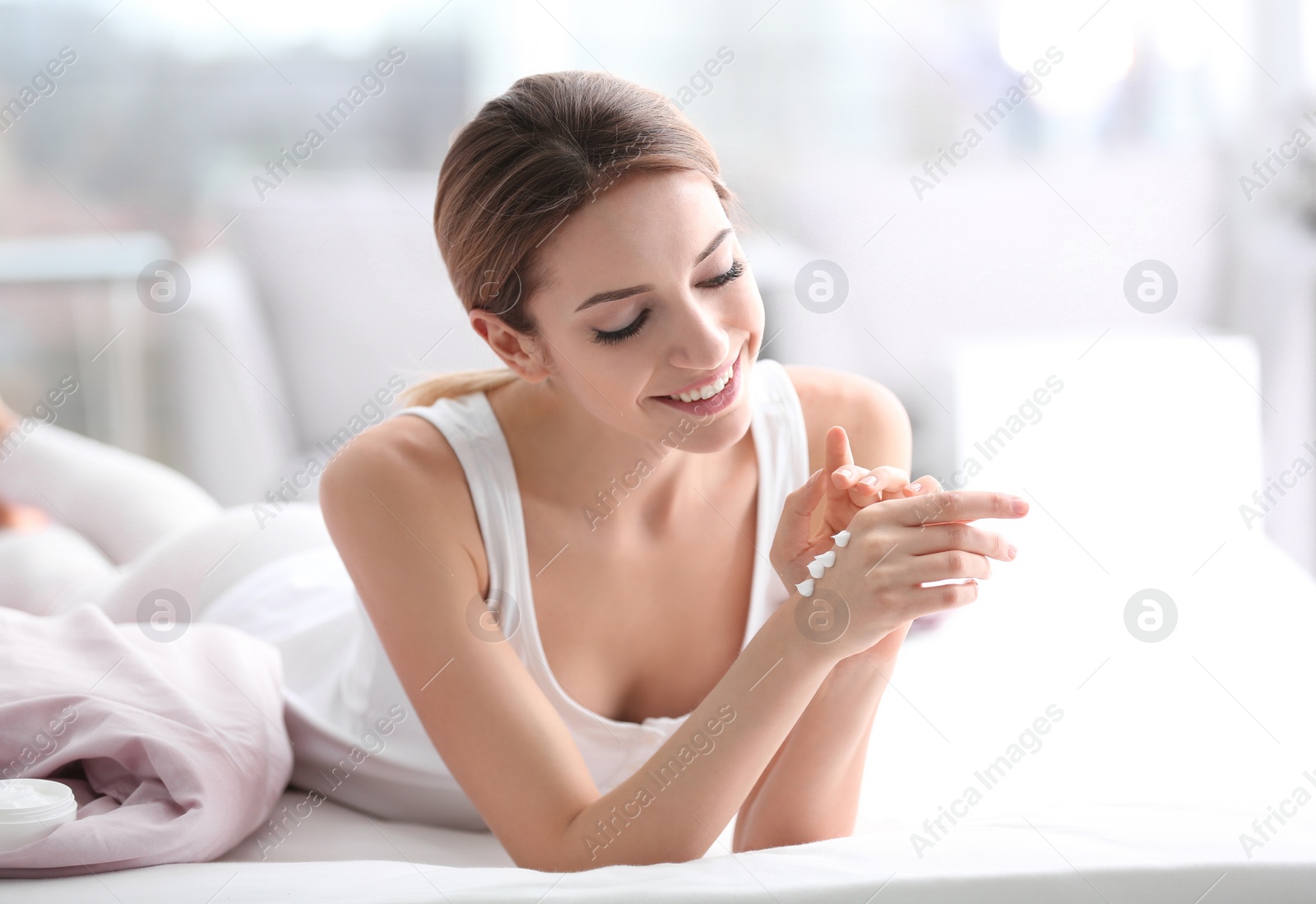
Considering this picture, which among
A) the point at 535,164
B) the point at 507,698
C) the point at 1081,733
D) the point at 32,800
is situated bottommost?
the point at 32,800

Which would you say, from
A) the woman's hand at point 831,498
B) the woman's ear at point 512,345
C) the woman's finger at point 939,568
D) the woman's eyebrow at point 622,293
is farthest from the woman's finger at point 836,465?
the woman's ear at point 512,345

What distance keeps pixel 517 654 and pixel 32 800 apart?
→ 0.46m

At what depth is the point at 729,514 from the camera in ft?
4.42

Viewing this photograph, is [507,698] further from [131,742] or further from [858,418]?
[858,418]

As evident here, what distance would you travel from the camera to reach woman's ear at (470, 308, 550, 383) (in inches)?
46.3

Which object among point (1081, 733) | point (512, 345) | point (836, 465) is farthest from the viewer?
point (1081, 733)

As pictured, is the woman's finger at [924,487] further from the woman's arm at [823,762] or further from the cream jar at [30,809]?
the cream jar at [30,809]

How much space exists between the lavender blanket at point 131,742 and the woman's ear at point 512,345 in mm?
461

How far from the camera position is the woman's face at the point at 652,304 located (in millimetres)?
1057

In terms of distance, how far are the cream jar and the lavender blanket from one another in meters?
0.01

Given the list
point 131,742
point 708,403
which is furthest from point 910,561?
point 131,742

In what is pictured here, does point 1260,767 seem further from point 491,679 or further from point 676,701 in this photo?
point 491,679

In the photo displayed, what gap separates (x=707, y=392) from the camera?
1114 millimetres

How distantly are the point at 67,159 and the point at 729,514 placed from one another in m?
3.15
